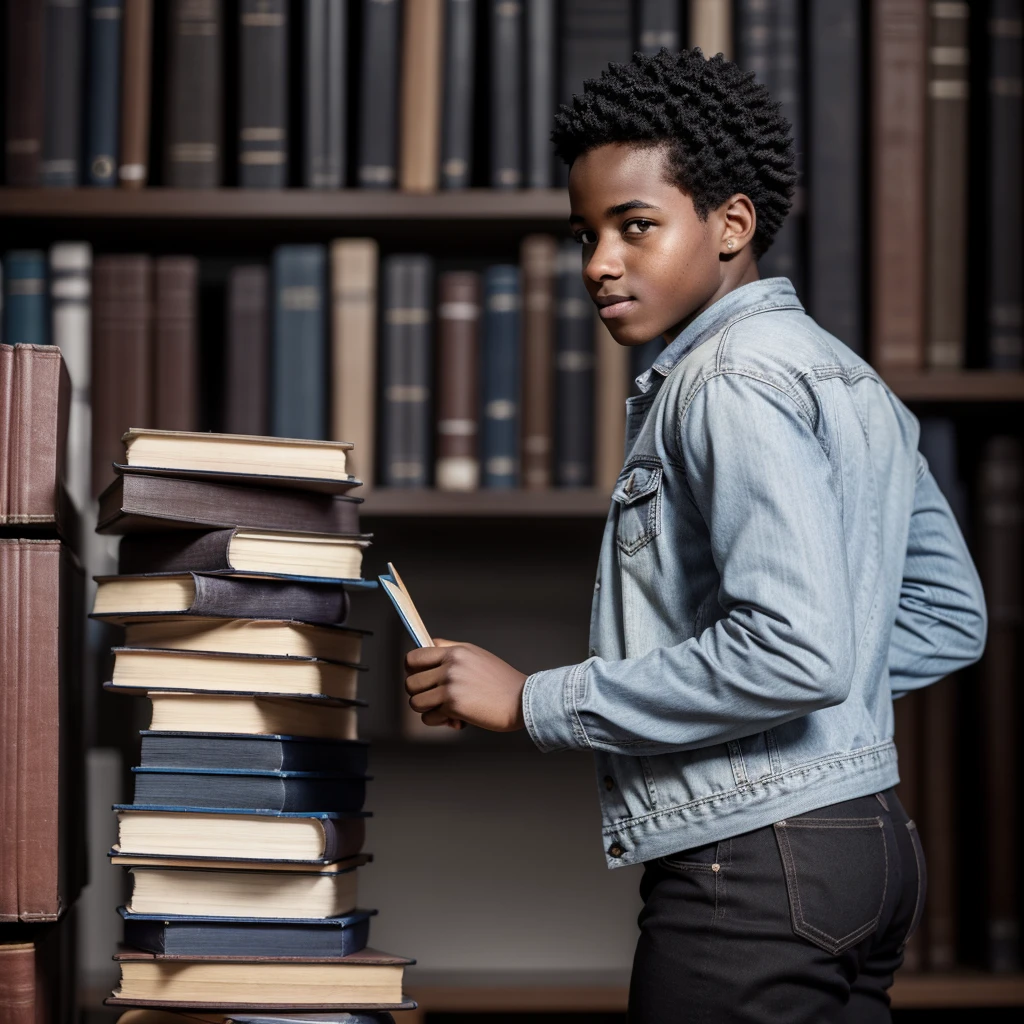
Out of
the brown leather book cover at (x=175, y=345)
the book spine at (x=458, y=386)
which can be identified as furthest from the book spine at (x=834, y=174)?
the brown leather book cover at (x=175, y=345)

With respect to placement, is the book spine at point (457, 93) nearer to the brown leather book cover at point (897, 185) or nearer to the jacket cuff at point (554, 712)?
the brown leather book cover at point (897, 185)

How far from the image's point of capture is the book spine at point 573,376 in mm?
1555

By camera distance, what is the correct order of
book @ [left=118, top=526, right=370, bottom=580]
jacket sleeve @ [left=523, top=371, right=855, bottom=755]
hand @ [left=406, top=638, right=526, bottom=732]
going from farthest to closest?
book @ [left=118, top=526, right=370, bottom=580] < hand @ [left=406, top=638, right=526, bottom=732] < jacket sleeve @ [left=523, top=371, right=855, bottom=755]

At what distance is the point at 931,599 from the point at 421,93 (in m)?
0.87

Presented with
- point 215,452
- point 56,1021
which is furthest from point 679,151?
point 56,1021

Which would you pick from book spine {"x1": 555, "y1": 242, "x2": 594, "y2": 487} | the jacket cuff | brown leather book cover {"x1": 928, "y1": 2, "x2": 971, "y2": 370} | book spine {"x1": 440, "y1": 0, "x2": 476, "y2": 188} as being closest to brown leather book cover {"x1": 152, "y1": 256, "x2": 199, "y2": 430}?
book spine {"x1": 440, "y1": 0, "x2": 476, "y2": 188}

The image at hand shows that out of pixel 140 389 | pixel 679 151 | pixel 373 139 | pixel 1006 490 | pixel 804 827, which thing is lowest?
pixel 804 827

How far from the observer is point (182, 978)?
1001 millimetres

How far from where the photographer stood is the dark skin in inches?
38.4

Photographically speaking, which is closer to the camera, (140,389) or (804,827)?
(804,827)

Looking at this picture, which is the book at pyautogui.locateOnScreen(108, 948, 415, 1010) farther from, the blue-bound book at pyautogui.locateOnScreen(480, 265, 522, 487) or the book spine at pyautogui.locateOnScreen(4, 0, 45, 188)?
the book spine at pyautogui.locateOnScreen(4, 0, 45, 188)

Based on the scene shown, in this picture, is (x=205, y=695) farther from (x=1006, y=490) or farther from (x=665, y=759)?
(x=1006, y=490)

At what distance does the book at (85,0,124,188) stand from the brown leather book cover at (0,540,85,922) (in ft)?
2.33

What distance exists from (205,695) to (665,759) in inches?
14.5
